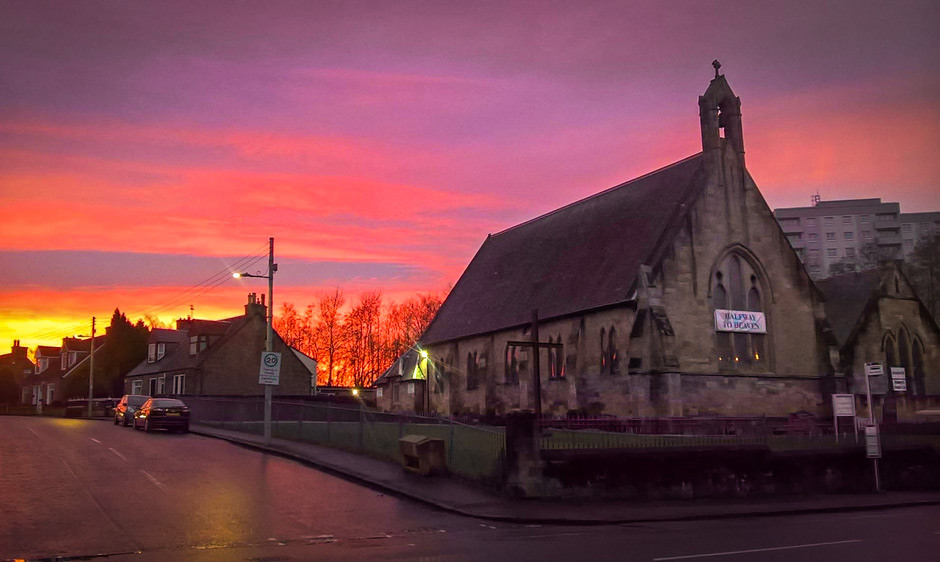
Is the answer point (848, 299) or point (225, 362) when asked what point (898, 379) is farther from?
point (225, 362)

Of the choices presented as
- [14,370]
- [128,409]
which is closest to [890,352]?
[128,409]

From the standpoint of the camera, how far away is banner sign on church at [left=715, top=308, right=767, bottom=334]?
3781cm

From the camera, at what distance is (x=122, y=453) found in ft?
86.0

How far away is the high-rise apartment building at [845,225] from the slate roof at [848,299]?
8815 cm

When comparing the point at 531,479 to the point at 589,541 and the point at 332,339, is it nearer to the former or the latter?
the point at 589,541

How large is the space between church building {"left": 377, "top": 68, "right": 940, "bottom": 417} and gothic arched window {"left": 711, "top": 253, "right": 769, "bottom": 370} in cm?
7

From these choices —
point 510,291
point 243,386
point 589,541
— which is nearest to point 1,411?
point 243,386

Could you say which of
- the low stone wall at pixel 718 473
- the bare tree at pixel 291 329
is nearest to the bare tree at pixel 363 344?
the bare tree at pixel 291 329

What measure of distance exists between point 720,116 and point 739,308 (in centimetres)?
1023

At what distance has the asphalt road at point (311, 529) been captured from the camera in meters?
12.1

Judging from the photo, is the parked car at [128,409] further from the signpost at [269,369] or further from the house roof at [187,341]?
the house roof at [187,341]

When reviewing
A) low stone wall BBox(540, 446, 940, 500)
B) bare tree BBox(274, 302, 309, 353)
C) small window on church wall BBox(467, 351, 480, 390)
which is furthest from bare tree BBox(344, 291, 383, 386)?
low stone wall BBox(540, 446, 940, 500)

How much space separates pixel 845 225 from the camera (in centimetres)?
13350

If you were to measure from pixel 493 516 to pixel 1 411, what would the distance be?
303ft
